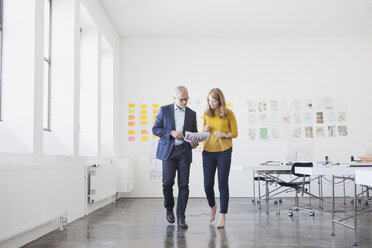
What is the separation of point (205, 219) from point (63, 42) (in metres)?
2.73

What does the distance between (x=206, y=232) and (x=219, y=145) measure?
852mm

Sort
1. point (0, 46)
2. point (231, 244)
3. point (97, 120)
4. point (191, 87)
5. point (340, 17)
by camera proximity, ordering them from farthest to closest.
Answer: point (191, 87) → point (340, 17) → point (97, 120) → point (0, 46) → point (231, 244)

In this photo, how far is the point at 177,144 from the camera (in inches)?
158

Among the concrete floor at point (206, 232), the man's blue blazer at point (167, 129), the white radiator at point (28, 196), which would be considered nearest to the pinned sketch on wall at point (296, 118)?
the concrete floor at point (206, 232)

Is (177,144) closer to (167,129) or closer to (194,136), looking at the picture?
(167,129)

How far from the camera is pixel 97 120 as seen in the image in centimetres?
615

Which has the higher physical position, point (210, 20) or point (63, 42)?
point (210, 20)

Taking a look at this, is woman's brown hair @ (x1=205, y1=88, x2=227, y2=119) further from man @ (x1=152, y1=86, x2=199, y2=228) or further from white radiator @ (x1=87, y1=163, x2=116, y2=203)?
white radiator @ (x1=87, y1=163, x2=116, y2=203)

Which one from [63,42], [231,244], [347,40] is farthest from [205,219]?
[347,40]

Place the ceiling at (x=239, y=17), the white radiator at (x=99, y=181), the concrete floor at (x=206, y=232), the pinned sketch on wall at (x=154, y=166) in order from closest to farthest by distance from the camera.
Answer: the concrete floor at (x=206, y=232) → the white radiator at (x=99, y=181) → the ceiling at (x=239, y=17) → the pinned sketch on wall at (x=154, y=166)

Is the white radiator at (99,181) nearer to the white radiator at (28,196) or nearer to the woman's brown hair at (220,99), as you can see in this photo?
the white radiator at (28,196)

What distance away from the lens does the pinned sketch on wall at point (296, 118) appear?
788cm

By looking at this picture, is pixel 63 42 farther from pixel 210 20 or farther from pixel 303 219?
pixel 303 219

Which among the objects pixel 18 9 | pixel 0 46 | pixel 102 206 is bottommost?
pixel 102 206
